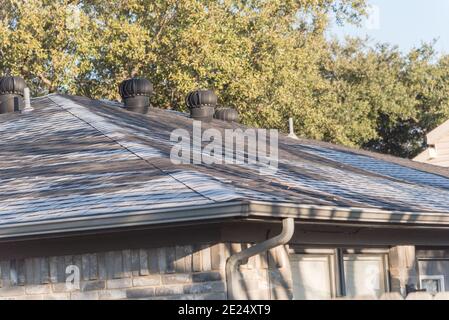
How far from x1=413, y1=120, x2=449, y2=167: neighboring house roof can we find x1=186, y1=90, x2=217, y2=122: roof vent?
1230 centimetres

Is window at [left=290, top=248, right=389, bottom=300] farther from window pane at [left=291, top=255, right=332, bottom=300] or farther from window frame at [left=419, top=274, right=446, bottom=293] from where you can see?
window frame at [left=419, top=274, right=446, bottom=293]

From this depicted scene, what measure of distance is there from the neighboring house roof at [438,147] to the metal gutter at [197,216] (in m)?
19.7

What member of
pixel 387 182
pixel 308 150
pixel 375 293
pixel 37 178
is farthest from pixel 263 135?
pixel 37 178

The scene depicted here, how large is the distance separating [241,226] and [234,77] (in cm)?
1834

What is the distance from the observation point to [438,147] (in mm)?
30141

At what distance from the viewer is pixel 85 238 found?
33.8ft

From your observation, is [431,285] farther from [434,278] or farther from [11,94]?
[11,94]

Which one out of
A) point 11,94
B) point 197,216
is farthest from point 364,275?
point 11,94

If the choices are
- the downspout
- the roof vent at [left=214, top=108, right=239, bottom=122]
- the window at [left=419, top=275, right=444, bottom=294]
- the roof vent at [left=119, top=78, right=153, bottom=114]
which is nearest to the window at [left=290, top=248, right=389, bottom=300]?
the window at [left=419, top=275, right=444, bottom=294]

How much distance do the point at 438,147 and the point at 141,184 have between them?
21.1 meters

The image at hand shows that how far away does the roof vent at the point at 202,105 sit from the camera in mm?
18609

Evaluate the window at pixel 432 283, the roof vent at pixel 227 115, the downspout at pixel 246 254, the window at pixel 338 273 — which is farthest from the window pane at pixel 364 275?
the roof vent at pixel 227 115

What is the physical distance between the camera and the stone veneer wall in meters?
9.77

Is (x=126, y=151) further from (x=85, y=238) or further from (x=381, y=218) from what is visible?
(x=381, y=218)
